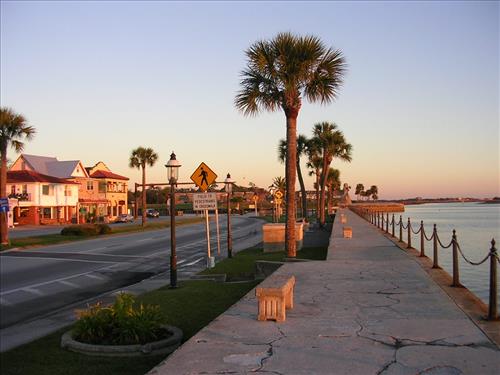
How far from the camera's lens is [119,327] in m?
8.07

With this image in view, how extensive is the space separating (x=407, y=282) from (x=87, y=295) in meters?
8.88

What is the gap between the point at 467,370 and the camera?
227 inches

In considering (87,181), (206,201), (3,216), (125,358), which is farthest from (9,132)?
(87,181)

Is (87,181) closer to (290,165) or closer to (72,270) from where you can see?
(72,270)

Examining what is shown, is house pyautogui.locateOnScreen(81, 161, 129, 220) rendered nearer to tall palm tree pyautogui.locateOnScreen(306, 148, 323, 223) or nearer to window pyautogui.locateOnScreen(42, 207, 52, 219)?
window pyautogui.locateOnScreen(42, 207, 52, 219)

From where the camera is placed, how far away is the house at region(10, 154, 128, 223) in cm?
7300

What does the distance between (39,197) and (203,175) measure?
49184 millimetres

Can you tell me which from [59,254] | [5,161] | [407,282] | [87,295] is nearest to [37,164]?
[5,161]

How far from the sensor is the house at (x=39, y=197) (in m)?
61.7

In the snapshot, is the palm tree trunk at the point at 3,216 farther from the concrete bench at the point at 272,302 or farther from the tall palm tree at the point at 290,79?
the concrete bench at the point at 272,302

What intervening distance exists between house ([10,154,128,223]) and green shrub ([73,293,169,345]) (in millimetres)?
62548

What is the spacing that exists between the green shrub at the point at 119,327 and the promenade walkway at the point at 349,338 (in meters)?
0.88

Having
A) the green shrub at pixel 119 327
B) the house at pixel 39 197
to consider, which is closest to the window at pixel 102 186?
the house at pixel 39 197

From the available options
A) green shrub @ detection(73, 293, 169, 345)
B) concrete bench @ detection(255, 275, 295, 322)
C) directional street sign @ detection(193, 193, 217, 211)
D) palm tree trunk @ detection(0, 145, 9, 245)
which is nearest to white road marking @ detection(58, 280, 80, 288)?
directional street sign @ detection(193, 193, 217, 211)
